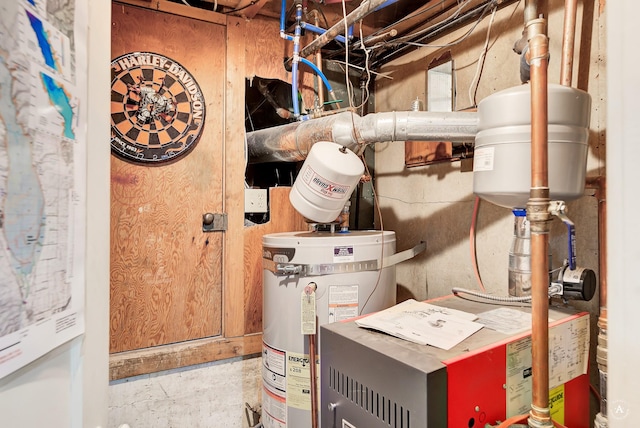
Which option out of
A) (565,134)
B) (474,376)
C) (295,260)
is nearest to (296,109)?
(295,260)

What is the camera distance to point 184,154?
70.2 inches

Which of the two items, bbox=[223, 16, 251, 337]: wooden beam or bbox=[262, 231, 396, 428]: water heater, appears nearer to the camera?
bbox=[262, 231, 396, 428]: water heater

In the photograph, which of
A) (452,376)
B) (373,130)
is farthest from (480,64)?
(452,376)

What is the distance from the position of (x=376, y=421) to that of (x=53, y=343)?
664 mm

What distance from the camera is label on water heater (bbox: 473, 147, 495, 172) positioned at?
1.03 m

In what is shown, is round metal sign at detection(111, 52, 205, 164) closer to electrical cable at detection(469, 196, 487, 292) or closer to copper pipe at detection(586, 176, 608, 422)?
electrical cable at detection(469, 196, 487, 292)

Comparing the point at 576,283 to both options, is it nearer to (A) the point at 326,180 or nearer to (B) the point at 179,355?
(A) the point at 326,180

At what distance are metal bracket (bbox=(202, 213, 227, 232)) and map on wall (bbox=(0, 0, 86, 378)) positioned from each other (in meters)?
1.11

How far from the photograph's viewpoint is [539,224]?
0.84 metres

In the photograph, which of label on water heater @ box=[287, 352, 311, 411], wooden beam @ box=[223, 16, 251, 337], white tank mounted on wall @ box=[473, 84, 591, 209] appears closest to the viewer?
white tank mounted on wall @ box=[473, 84, 591, 209]

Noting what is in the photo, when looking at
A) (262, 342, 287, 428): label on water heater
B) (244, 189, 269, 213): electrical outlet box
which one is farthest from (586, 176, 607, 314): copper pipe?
(244, 189, 269, 213): electrical outlet box

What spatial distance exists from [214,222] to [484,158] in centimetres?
131

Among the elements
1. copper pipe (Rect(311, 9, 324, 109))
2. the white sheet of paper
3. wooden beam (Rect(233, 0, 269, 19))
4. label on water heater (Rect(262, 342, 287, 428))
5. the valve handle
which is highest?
wooden beam (Rect(233, 0, 269, 19))

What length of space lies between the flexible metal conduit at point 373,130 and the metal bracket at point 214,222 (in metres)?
0.46
